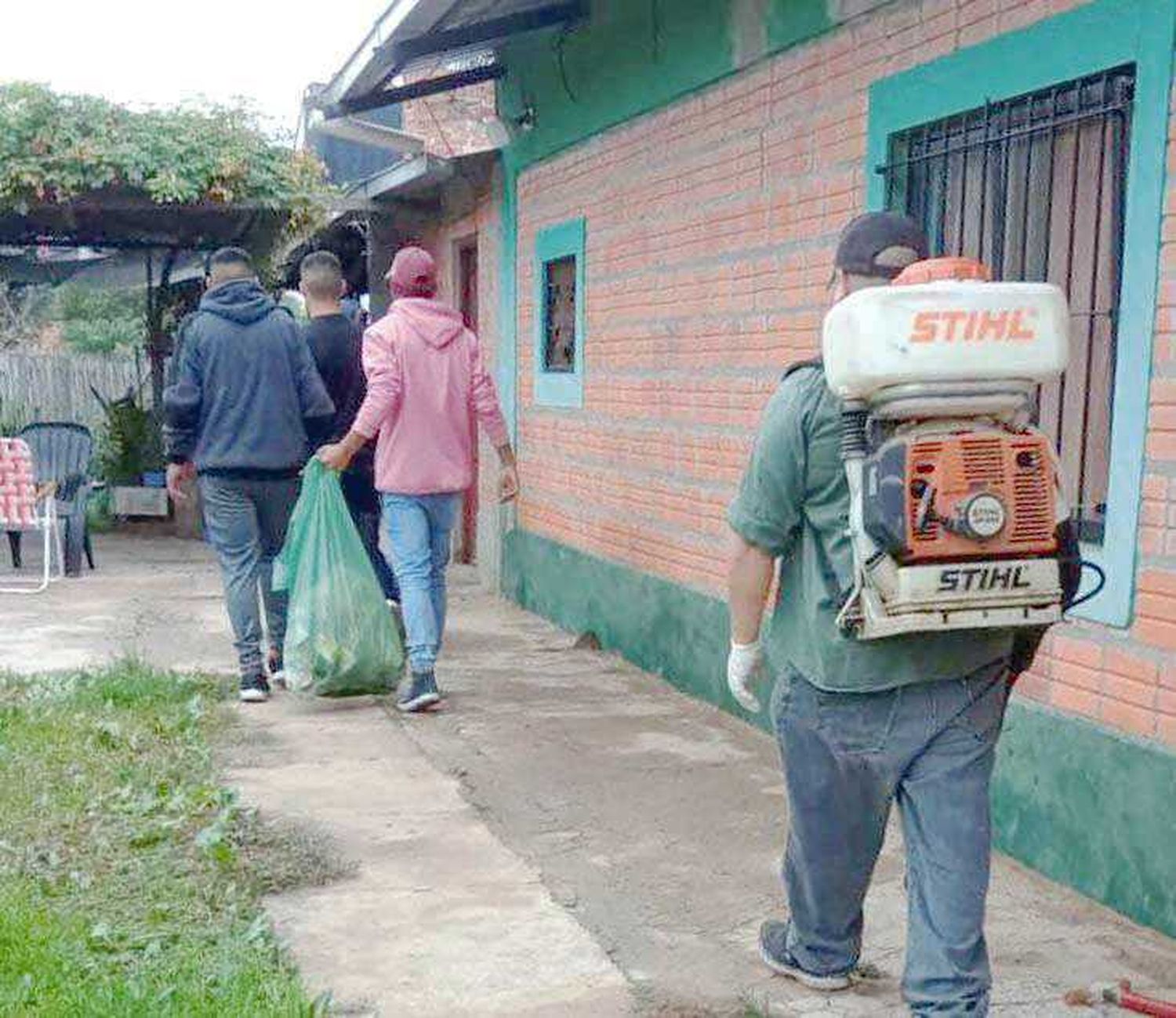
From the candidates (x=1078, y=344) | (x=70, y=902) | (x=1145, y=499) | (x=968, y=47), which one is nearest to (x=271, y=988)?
(x=70, y=902)

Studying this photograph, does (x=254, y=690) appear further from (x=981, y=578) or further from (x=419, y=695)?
(x=981, y=578)

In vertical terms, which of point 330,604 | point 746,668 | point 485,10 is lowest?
point 330,604

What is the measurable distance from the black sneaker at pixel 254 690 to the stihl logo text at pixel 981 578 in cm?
401

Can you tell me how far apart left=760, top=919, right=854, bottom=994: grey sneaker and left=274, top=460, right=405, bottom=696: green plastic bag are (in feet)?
8.79

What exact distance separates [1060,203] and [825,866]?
7.10 ft

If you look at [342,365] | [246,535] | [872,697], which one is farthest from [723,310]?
[872,697]

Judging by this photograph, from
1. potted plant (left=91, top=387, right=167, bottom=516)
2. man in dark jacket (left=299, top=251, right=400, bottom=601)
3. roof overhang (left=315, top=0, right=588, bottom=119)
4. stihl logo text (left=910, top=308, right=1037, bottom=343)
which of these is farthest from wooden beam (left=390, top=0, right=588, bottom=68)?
potted plant (left=91, top=387, right=167, bottom=516)

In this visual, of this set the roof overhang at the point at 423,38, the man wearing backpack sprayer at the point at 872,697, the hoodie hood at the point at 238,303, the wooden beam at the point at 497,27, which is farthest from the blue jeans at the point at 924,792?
the wooden beam at the point at 497,27

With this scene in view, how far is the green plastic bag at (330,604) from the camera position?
562 centimetres

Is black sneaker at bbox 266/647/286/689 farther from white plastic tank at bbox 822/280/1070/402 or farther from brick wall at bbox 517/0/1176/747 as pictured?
white plastic tank at bbox 822/280/1070/402

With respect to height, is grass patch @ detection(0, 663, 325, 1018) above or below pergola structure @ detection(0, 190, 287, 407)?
below

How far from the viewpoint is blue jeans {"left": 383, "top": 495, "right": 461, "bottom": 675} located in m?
5.75

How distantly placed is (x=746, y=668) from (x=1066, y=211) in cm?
189

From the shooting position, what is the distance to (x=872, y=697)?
276cm
